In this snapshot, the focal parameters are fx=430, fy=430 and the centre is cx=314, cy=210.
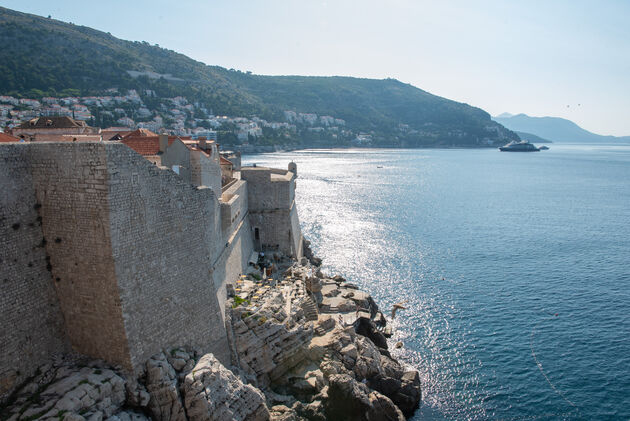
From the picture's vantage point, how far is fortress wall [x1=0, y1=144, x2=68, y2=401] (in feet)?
38.1

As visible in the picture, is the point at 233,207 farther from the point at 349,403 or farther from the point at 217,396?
the point at 349,403

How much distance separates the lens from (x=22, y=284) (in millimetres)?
12102

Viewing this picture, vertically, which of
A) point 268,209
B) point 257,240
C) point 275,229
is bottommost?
point 257,240

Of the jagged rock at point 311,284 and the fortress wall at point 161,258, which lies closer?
the fortress wall at point 161,258

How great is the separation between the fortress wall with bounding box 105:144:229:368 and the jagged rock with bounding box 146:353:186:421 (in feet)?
1.68

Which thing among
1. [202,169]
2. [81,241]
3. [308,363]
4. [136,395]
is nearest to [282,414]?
[308,363]

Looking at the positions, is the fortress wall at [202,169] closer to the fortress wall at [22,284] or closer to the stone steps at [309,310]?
the stone steps at [309,310]

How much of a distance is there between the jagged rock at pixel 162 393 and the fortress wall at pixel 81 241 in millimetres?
843

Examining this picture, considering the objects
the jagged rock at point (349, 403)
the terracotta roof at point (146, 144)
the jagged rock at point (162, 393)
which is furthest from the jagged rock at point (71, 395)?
the terracotta roof at point (146, 144)

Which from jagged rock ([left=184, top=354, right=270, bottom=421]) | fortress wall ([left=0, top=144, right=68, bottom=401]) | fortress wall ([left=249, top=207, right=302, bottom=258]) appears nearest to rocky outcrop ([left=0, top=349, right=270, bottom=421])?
jagged rock ([left=184, top=354, right=270, bottom=421])

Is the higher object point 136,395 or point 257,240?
point 257,240

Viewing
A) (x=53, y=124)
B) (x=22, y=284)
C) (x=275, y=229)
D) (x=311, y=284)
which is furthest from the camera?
(x=53, y=124)

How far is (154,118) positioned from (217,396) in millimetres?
114232

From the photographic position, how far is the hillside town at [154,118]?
78.2 m
